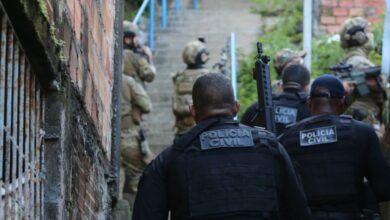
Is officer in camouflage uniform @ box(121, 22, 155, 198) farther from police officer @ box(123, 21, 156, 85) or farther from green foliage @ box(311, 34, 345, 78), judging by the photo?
green foliage @ box(311, 34, 345, 78)

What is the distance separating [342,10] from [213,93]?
56.9ft

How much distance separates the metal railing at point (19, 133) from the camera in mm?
6254

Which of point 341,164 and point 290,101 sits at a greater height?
point 290,101

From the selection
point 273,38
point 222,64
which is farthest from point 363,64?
point 273,38

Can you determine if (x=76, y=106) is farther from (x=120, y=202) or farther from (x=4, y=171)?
(x=120, y=202)

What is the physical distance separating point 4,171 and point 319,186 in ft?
8.69

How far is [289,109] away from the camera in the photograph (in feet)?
33.2

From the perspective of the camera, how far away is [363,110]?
49.4 ft

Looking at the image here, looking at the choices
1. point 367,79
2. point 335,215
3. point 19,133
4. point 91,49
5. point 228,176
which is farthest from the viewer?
point 367,79

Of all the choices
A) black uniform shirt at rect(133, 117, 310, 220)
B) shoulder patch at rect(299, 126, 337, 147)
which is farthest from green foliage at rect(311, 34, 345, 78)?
black uniform shirt at rect(133, 117, 310, 220)

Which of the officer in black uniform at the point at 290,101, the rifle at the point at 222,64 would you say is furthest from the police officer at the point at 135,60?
the officer in black uniform at the point at 290,101

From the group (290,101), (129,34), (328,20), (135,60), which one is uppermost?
(328,20)

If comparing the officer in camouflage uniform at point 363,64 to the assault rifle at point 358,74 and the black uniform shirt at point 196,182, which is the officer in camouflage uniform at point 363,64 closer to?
the assault rifle at point 358,74

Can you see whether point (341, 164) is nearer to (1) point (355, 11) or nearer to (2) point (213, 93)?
(2) point (213, 93)
